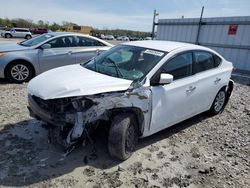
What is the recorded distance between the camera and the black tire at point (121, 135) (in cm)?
331

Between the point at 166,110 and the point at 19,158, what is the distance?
2.26 meters

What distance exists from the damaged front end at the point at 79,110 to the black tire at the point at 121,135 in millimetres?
129

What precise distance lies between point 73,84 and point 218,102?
3.55 m

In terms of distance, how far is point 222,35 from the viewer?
12289mm

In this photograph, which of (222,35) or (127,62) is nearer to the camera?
(127,62)

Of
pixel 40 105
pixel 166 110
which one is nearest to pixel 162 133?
pixel 166 110

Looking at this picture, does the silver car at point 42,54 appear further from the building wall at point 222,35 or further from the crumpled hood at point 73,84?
the building wall at point 222,35

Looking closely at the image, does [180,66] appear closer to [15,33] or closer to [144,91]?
[144,91]

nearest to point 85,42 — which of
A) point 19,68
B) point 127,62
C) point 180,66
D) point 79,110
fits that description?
point 19,68

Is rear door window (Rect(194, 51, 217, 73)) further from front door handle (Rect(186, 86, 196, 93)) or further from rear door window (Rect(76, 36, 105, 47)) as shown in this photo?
rear door window (Rect(76, 36, 105, 47))

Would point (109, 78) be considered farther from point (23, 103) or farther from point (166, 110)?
point (23, 103)

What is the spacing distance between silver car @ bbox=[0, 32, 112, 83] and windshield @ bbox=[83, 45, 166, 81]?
3315mm

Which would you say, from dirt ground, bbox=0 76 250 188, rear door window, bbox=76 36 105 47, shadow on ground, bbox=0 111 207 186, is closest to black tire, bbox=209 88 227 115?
dirt ground, bbox=0 76 250 188

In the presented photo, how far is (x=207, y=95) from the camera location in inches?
188
